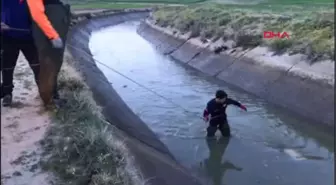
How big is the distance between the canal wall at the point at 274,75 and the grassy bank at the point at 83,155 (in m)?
3.25

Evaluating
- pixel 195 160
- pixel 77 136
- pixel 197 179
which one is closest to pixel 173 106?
pixel 195 160

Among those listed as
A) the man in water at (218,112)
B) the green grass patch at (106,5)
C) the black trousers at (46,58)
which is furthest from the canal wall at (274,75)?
the green grass patch at (106,5)

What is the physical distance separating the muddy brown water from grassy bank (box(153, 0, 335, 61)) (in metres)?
1.89

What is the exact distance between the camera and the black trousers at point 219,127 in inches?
443

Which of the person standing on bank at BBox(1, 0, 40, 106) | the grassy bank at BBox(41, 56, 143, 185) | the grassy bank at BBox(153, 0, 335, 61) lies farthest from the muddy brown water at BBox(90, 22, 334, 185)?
the person standing on bank at BBox(1, 0, 40, 106)

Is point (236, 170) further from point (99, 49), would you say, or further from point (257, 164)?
point (99, 49)

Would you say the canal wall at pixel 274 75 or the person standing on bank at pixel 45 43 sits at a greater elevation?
the person standing on bank at pixel 45 43

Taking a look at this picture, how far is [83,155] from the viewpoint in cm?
677

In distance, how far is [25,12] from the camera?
275cm

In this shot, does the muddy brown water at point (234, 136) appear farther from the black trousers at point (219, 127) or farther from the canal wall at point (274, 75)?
the canal wall at point (274, 75)

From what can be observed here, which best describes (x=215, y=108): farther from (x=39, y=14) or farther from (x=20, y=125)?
(x=39, y=14)

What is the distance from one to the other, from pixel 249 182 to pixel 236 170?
0.73 m

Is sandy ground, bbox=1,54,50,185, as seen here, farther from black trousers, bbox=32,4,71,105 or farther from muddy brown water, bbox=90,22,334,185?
muddy brown water, bbox=90,22,334,185

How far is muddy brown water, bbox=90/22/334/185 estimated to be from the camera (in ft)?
32.1
